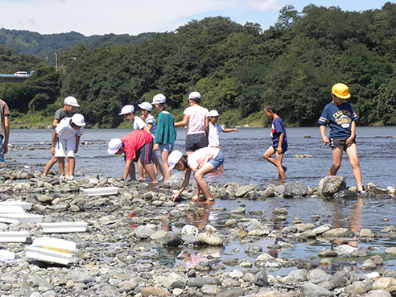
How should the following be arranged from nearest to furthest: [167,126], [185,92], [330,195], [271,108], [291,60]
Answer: [330,195]
[167,126]
[271,108]
[291,60]
[185,92]

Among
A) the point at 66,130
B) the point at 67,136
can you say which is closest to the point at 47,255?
the point at 66,130

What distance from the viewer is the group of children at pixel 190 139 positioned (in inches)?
306

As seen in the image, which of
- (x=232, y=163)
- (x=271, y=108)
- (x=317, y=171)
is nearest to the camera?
(x=271, y=108)

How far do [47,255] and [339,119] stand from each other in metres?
5.75

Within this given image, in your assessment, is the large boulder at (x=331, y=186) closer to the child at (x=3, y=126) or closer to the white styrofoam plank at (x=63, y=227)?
the white styrofoam plank at (x=63, y=227)

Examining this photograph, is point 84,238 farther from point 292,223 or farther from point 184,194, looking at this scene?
point 184,194

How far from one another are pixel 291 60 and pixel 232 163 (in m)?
61.5

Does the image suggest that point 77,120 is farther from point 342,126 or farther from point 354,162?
point 354,162

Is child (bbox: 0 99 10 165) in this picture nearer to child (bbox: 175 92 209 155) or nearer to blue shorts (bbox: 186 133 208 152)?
child (bbox: 175 92 209 155)

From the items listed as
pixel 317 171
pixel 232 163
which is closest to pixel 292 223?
pixel 317 171

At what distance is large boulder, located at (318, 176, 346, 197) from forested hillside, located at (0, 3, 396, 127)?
56.3 metres

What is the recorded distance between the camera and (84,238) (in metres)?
5.41

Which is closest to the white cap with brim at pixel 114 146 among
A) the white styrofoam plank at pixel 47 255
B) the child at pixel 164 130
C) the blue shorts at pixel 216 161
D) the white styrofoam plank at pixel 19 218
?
the child at pixel 164 130

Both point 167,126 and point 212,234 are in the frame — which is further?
point 167,126
